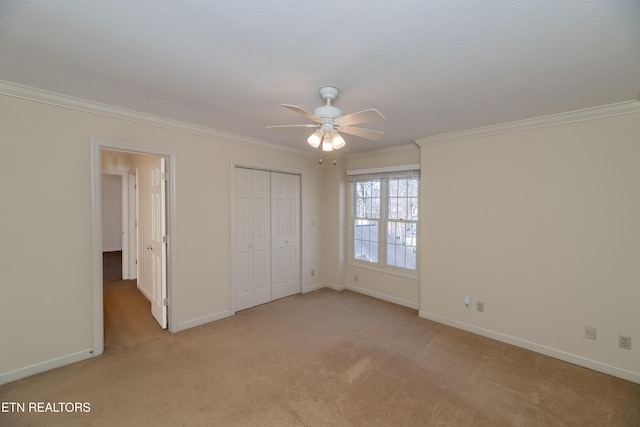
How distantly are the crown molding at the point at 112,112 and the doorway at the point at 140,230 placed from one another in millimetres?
299

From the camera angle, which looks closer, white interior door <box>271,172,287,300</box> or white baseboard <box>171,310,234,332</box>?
white baseboard <box>171,310,234,332</box>

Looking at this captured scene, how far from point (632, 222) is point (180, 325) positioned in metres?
4.69

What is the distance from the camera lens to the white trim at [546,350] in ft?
8.14

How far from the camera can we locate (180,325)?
129 inches

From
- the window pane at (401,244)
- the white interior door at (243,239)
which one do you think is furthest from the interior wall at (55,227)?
the window pane at (401,244)

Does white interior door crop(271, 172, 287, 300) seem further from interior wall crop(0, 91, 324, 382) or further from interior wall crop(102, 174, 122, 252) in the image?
interior wall crop(102, 174, 122, 252)

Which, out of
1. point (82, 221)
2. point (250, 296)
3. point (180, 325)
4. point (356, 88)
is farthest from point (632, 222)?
point (82, 221)

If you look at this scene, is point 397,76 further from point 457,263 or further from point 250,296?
point 250,296

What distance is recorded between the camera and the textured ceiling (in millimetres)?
1350

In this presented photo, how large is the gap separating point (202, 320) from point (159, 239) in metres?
1.15

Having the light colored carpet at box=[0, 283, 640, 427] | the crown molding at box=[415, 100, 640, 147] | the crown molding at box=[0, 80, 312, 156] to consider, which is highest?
the crown molding at box=[0, 80, 312, 156]

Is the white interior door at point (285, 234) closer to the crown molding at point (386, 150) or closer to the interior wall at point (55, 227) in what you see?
the crown molding at point (386, 150)

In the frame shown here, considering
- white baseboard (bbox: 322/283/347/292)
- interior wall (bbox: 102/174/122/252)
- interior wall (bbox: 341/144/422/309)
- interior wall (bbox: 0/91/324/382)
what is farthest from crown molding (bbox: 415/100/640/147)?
interior wall (bbox: 102/174/122/252)

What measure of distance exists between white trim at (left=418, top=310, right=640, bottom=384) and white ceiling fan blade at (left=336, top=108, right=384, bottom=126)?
293 centimetres
